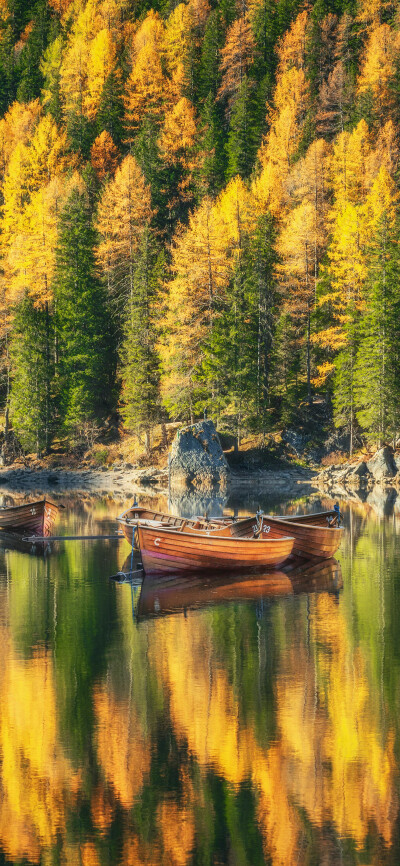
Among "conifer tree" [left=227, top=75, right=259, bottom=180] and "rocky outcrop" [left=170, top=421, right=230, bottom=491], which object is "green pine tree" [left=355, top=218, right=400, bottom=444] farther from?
"conifer tree" [left=227, top=75, right=259, bottom=180]

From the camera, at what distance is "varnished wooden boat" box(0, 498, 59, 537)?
31328mm

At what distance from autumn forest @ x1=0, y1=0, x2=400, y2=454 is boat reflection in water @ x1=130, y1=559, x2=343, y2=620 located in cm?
2820

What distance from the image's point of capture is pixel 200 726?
39.0 ft

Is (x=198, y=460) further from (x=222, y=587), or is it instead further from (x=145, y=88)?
(x=145, y=88)

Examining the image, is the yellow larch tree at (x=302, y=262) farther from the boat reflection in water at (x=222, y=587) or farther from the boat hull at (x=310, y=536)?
the boat reflection in water at (x=222, y=587)

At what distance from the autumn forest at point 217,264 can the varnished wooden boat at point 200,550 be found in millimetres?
28753

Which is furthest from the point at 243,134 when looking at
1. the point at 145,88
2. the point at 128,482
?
the point at 128,482

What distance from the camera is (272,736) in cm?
1145

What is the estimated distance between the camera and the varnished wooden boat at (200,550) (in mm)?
22844

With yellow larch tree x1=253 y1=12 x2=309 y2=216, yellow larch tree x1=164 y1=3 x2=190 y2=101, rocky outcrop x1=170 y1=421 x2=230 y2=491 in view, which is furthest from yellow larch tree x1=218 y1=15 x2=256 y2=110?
rocky outcrop x1=170 y1=421 x2=230 y2=491

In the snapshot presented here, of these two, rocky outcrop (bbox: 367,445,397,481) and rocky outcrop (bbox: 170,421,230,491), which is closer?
rocky outcrop (bbox: 367,445,397,481)

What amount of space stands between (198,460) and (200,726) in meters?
38.5

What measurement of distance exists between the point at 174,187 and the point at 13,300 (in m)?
18.6

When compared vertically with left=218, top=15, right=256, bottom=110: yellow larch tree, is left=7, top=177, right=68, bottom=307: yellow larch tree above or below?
below
